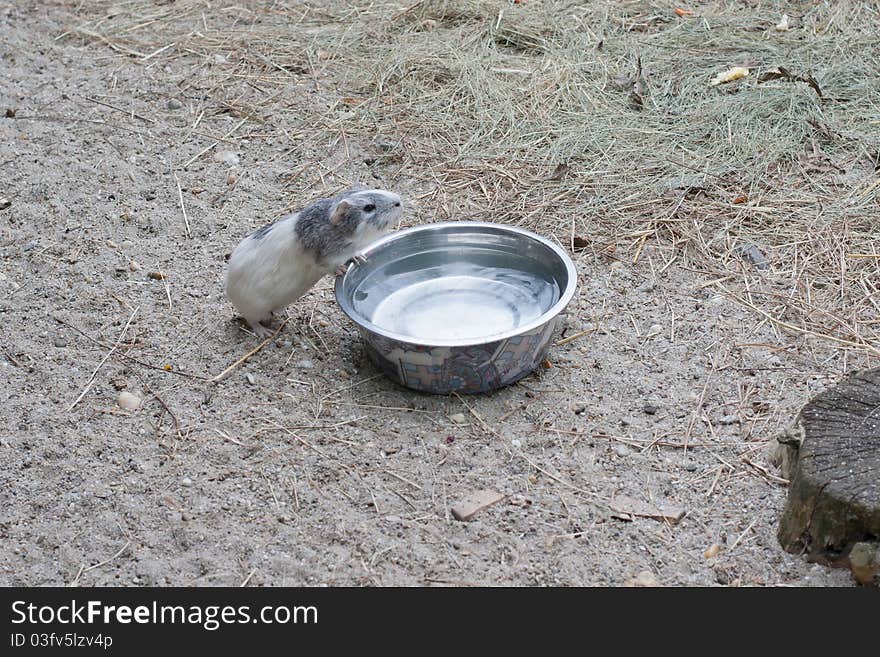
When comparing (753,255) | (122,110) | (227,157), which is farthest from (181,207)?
(753,255)

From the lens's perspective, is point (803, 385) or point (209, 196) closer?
point (803, 385)

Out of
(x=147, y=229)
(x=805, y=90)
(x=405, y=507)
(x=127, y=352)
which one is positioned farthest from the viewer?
(x=805, y=90)

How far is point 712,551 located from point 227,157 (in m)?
3.67

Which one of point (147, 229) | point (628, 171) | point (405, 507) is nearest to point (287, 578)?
point (405, 507)

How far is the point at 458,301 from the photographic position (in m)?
4.47

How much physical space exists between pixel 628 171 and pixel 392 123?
1447 millimetres

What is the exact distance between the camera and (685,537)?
337 centimetres

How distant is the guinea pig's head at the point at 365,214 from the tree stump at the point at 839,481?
6.01ft

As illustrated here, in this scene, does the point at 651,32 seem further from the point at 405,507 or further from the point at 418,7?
the point at 405,507

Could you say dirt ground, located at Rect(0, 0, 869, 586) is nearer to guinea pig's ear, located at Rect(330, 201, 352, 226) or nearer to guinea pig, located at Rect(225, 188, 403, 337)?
guinea pig, located at Rect(225, 188, 403, 337)

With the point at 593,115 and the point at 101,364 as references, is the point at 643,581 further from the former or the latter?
the point at 593,115

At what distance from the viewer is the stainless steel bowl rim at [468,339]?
149 inches

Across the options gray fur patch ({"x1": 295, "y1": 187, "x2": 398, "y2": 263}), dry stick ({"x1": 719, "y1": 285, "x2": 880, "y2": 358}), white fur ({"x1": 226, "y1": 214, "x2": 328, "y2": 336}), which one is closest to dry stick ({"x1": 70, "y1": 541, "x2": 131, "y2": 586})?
white fur ({"x1": 226, "y1": 214, "x2": 328, "y2": 336})

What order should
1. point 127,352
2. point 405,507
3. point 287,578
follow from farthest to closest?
point 127,352
point 405,507
point 287,578
